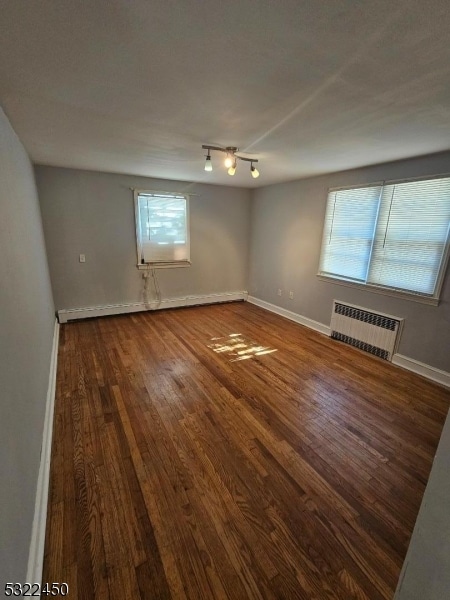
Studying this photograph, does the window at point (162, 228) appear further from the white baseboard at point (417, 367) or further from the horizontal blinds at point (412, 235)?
the horizontal blinds at point (412, 235)

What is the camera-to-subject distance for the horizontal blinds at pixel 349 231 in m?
3.31

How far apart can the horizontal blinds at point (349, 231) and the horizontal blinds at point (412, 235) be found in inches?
5.2

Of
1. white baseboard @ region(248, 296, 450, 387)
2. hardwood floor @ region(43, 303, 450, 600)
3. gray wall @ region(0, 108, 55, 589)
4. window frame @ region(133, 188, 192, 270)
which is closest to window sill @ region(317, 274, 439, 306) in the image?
white baseboard @ region(248, 296, 450, 387)

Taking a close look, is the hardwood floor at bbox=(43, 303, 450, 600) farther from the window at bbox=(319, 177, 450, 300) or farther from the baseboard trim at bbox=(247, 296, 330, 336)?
the window at bbox=(319, 177, 450, 300)

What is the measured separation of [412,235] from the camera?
2.90 meters

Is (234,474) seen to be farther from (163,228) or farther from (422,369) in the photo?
(163,228)

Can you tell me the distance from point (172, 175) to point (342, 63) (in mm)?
3315

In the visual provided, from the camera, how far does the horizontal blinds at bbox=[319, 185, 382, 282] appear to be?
3309 mm

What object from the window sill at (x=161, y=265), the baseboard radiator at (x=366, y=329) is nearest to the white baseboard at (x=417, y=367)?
the baseboard radiator at (x=366, y=329)

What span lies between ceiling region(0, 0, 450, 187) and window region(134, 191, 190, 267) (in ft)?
6.40

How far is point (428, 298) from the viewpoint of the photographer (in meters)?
2.79

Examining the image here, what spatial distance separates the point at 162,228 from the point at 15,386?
3780 millimetres

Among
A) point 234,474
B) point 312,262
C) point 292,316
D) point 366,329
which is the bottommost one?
point 234,474

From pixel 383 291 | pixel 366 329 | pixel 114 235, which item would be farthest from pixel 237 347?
pixel 114 235
